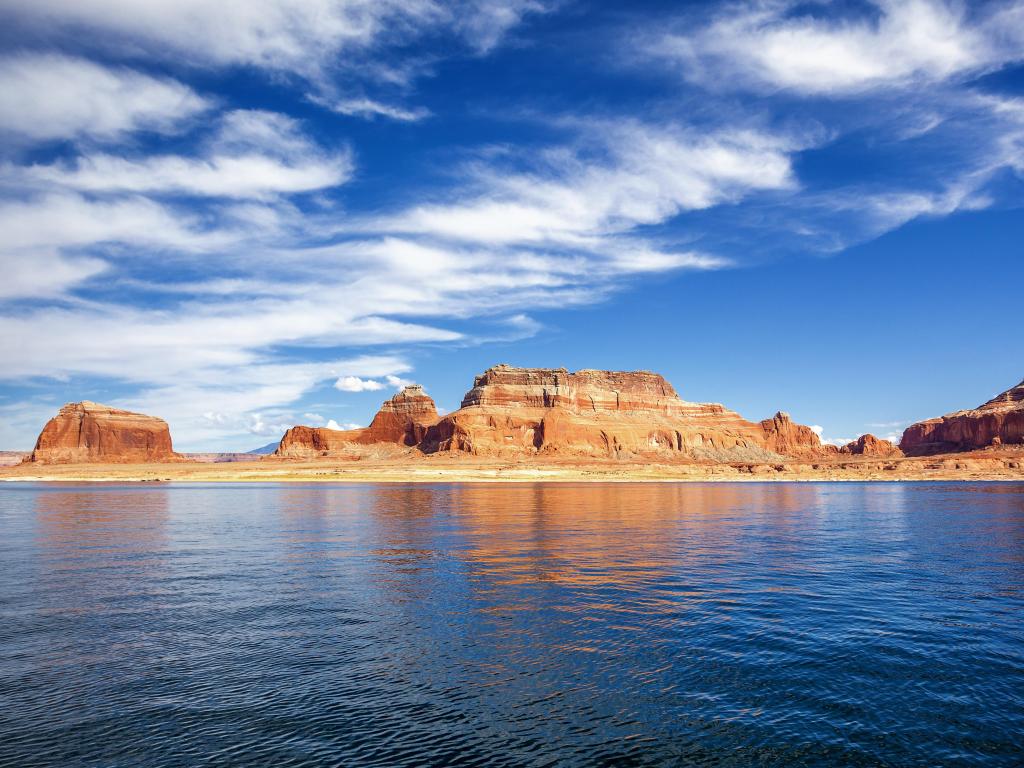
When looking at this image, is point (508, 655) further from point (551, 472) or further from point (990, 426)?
point (990, 426)

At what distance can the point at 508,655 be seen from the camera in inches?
599

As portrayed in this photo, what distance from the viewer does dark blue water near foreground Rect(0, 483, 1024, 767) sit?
10.8m

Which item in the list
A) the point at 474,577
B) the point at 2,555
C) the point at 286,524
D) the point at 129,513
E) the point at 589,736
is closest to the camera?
the point at 589,736

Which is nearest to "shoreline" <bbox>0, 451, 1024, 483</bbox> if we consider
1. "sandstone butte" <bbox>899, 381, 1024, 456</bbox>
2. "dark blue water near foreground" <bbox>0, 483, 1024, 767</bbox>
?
"sandstone butte" <bbox>899, 381, 1024, 456</bbox>

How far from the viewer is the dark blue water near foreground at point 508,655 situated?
10.8m

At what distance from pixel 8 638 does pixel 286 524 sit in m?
29.4

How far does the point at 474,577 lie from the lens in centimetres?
2475

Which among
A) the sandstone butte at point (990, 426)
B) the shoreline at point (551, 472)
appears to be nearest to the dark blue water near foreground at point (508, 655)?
the shoreline at point (551, 472)

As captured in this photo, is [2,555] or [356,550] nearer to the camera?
[2,555]

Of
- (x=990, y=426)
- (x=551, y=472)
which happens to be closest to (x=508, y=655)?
(x=551, y=472)

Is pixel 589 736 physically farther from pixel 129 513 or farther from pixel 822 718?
pixel 129 513

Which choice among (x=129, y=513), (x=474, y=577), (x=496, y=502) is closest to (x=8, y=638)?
(x=474, y=577)

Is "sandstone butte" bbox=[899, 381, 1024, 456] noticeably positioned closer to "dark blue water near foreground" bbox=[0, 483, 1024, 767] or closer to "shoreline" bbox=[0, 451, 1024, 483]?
"shoreline" bbox=[0, 451, 1024, 483]

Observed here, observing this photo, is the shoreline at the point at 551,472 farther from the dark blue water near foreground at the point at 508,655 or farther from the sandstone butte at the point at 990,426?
the dark blue water near foreground at the point at 508,655
